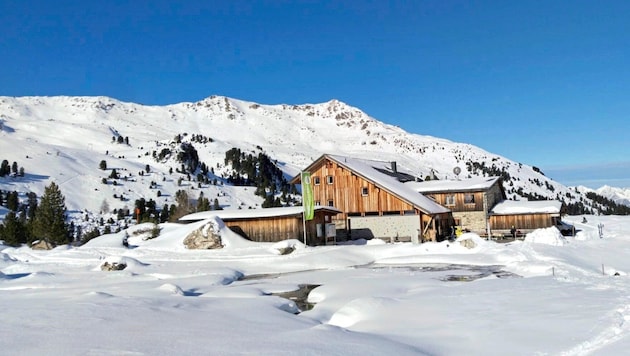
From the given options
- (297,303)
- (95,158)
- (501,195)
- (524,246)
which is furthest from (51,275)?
(95,158)

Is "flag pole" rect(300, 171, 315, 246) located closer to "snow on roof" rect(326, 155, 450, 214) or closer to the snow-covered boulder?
the snow-covered boulder

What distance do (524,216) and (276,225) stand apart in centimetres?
2461

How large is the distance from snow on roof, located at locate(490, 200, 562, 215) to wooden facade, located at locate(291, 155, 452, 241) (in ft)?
17.2

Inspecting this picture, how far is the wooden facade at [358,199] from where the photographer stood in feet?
133

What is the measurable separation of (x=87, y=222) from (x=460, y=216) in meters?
52.9

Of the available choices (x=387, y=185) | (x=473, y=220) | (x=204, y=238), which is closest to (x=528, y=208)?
(x=473, y=220)

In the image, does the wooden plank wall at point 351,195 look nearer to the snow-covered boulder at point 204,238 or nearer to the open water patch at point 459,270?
the snow-covered boulder at point 204,238

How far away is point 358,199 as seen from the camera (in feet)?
140

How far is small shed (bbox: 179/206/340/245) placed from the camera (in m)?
36.2

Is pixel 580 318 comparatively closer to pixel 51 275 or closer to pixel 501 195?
pixel 51 275

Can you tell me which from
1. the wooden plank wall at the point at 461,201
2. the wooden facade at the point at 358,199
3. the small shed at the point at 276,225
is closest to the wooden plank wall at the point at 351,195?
the wooden facade at the point at 358,199

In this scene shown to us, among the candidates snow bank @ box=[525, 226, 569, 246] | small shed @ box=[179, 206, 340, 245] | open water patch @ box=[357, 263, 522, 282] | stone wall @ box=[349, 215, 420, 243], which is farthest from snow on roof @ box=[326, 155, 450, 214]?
open water patch @ box=[357, 263, 522, 282]

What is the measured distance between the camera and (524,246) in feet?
102

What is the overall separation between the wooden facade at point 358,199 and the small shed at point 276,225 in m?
4.82
